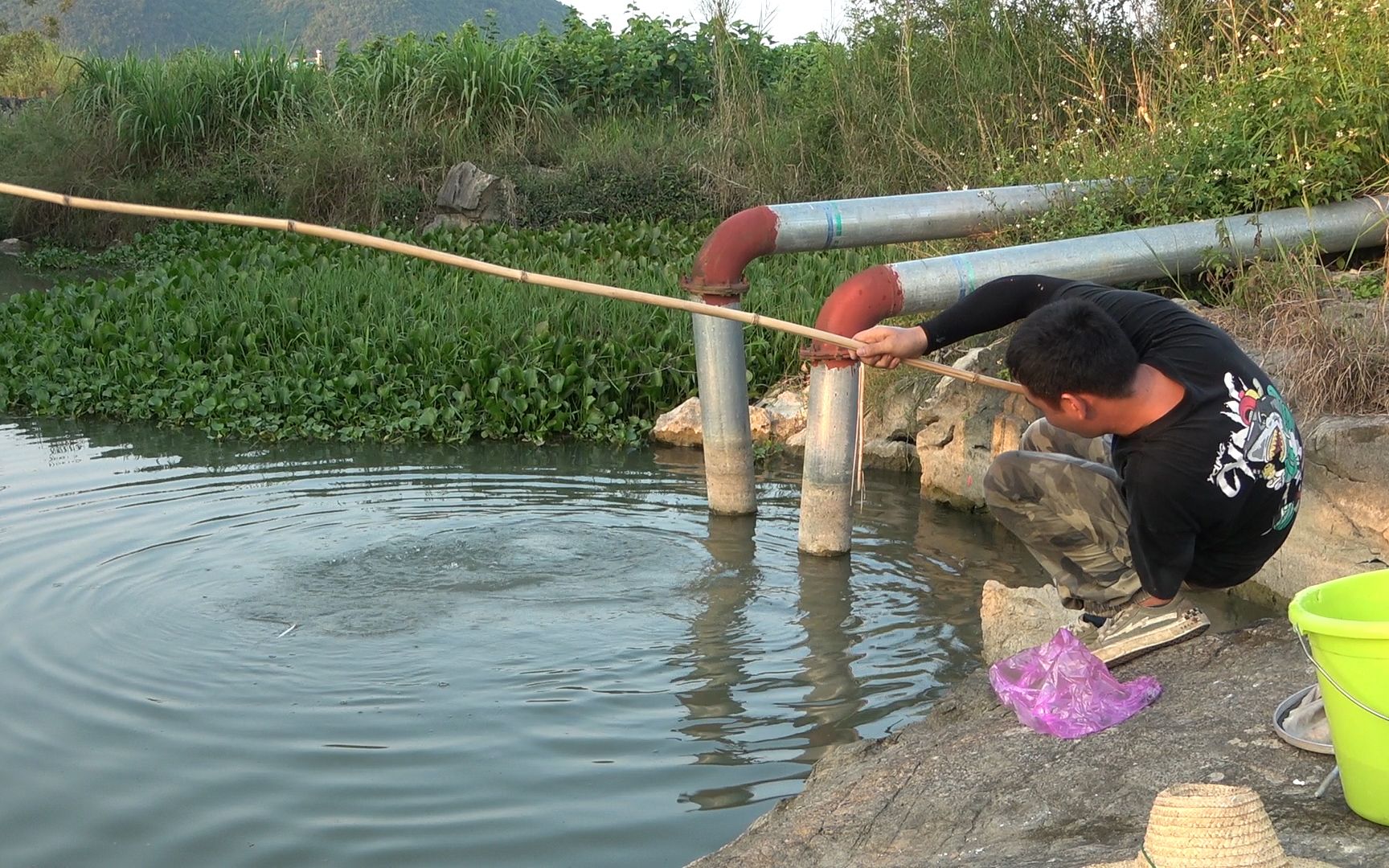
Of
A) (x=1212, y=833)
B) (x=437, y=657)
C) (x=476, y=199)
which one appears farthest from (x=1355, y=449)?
(x=476, y=199)

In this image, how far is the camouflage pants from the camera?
4.12m

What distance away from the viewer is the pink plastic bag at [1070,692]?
3795 mm

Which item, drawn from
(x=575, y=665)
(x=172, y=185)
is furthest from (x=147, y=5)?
(x=575, y=665)

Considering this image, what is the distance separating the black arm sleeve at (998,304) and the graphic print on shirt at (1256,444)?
748 mm

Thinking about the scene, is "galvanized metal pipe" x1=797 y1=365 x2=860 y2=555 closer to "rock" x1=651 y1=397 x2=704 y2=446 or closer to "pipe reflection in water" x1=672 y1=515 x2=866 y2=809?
"pipe reflection in water" x1=672 y1=515 x2=866 y2=809

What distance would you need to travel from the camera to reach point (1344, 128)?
6.88 metres

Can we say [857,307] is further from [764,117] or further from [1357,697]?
[764,117]

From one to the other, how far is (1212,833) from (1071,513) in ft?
6.33

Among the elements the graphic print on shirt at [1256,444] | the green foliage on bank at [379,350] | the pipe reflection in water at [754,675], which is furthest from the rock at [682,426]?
the graphic print on shirt at [1256,444]

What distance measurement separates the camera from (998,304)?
14.0ft

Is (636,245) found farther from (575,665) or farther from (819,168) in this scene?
(575,665)

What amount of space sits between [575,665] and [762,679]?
654 millimetres

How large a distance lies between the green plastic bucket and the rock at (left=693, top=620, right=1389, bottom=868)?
0.29ft

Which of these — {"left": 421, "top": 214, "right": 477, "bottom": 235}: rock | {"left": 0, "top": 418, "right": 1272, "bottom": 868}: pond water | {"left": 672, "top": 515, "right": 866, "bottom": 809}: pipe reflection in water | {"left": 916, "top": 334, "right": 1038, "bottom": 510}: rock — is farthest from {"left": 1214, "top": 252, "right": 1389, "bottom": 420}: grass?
{"left": 421, "top": 214, "right": 477, "bottom": 235}: rock
